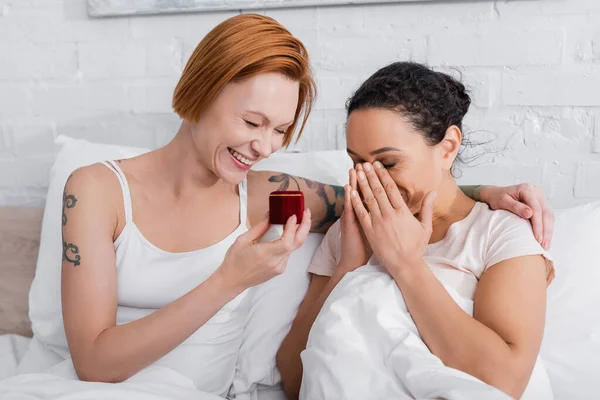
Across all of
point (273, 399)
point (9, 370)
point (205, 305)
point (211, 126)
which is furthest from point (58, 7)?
point (273, 399)

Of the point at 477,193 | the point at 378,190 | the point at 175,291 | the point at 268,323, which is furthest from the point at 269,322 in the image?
the point at 477,193

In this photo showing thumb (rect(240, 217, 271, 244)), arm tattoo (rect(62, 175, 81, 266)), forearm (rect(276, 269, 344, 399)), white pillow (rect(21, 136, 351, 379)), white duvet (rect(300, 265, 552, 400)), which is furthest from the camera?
white pillow (rect(21, 136, 351, 379))

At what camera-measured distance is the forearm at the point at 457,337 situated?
103 cm

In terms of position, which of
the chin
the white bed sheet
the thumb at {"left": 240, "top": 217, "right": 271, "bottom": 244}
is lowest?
the white bed sheet

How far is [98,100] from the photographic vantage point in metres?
1.88

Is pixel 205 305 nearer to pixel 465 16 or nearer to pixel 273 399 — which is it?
pixel 273 399

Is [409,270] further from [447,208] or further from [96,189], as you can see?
[96,189]

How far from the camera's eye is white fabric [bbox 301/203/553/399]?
1.03 meters

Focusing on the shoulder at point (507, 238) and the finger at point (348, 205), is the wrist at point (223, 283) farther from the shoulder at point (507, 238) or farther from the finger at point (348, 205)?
the shoulder at point (507, 238)

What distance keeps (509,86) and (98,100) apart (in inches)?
49.3

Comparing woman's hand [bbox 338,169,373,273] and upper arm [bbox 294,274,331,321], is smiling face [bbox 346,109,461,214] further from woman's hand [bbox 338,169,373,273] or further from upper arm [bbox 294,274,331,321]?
upper arm [bbox 294,274,331,321]

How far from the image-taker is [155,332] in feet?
3.79

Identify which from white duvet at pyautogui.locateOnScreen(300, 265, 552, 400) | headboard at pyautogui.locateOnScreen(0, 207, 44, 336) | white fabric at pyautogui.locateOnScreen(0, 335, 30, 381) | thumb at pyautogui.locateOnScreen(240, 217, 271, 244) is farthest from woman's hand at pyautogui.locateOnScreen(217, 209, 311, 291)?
headboard at pyautogui.locateOnScreen(0, 207, 44, 336)

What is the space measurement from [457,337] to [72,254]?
0.78 m
